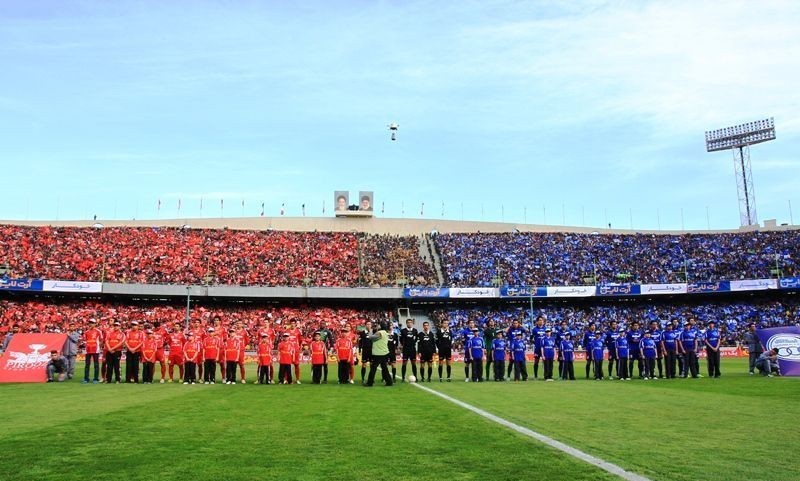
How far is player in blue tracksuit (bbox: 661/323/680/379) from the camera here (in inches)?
885

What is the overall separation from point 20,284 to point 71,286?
3.30 m

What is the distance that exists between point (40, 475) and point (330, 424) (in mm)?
4536

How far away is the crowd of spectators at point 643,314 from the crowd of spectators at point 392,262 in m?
3.79

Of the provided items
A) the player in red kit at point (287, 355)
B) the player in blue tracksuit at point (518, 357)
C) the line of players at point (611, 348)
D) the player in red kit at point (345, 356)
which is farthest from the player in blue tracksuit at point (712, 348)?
the player in red kit at point (287, 355)

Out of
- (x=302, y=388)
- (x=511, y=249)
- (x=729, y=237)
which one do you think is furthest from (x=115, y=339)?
(x=729, y=237)

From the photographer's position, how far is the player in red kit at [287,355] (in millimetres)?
20516

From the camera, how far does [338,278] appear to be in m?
55.8

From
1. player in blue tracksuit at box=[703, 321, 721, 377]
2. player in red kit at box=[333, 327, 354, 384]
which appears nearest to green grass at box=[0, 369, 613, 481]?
player in red kit at box=[333, 327, 354, 384]

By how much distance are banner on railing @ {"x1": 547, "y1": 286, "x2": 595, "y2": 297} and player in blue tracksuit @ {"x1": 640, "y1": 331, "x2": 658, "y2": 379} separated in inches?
1238

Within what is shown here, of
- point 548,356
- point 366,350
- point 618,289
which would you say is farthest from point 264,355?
point 618,289

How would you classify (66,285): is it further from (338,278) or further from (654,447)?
(654,447)

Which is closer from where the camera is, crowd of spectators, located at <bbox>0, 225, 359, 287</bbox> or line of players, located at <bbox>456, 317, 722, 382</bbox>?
line of players, located at <bbox>456, 317, 722, 382</bbox>

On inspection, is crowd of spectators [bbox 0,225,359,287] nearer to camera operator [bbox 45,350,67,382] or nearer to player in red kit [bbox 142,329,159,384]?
camera operator [bbox 45,350,67,382]

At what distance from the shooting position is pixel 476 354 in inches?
830
